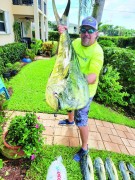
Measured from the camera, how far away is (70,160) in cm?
253

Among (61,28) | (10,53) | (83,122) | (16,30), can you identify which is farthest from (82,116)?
(16,30)

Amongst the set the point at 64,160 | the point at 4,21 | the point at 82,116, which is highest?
the point at 4,21

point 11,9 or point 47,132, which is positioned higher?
point 11,9

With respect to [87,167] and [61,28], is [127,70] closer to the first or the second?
[87,167]

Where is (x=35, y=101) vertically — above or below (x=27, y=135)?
below

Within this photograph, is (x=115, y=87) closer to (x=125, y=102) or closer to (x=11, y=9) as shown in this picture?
(x=125, y=102)

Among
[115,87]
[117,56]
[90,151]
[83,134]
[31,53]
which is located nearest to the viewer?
[83,134]

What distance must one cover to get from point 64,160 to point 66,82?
5.53ft

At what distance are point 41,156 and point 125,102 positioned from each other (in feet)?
10.6

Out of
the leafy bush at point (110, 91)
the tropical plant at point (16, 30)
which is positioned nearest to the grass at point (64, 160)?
the leafy bush at point (110, 91)

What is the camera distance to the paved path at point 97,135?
2949 mm

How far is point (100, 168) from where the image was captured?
2.41 m

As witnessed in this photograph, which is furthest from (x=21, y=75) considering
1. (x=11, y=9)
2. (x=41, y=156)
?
(x=11, y=9)

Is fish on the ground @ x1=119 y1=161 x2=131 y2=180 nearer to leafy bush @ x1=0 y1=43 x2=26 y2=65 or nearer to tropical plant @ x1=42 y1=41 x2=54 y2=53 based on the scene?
leafy bush @ x1=0 y1=43 x2=26 y2=65
